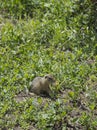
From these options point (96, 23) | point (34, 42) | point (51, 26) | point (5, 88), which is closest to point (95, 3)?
point (96, 23)

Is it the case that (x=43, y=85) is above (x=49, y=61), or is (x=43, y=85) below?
below

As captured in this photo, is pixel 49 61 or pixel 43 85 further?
pixel 49 61

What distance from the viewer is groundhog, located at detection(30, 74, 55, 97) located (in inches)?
197

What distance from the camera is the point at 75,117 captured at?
4.75m

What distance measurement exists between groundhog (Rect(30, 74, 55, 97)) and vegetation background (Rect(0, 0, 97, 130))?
0.10 meters

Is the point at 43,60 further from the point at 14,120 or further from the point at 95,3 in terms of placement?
the point at 95,3

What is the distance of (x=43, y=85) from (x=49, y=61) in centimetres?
62

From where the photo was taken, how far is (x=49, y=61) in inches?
218

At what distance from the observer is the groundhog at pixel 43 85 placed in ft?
16.4

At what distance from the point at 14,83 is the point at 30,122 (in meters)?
0.74

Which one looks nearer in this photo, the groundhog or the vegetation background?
the vegetation background

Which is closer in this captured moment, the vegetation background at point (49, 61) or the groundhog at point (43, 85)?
the vegetation background at point (49, 61)

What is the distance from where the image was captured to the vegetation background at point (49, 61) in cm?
466

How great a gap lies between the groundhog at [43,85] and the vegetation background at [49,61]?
4.0 inches
